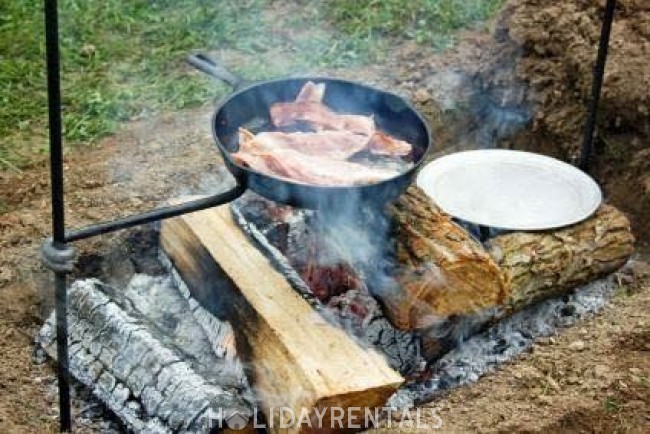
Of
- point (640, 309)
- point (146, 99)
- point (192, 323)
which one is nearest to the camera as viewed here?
point (192, 323)

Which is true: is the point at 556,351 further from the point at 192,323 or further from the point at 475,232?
the point at 192,323

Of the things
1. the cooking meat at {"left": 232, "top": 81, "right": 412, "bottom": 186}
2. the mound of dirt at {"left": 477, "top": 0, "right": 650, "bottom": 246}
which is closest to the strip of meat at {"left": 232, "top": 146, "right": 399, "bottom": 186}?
the cooking meat at {"left": 232, "top": 81, "right": 412, "bottom": 186}

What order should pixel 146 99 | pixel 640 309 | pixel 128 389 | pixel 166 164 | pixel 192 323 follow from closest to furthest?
pixel 128 389
pixel 192 323
pixel 640 309
pixel 166 164
pixel 146 99

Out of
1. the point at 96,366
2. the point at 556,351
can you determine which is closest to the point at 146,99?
the point at 96,366

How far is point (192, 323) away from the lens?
3736mm

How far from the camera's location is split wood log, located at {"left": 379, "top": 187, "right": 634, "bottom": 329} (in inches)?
136

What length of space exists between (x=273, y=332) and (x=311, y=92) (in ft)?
3.22

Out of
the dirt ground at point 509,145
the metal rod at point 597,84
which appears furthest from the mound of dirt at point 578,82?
the metal rod at point 597,84

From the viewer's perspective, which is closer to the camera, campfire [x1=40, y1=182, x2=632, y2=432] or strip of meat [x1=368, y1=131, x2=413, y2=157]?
campfire [x1=40, y1=182, x2=632, y2=432]

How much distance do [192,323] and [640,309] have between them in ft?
5.86

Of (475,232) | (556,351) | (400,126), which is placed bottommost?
(556,351)

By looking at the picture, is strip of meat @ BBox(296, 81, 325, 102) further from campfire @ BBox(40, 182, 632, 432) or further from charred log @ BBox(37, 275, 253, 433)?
charred log @ BBox(37, 275, 253, 433)

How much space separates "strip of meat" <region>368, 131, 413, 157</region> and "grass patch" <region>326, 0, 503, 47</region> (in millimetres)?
2391

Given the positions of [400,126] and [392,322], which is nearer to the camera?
[392,322]
